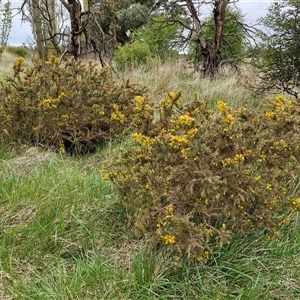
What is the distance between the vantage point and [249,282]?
1.77m

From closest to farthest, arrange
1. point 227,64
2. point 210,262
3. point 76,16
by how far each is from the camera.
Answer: point 210,262 < point 76,16 < point 227,64

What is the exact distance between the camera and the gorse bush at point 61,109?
332 centimetres

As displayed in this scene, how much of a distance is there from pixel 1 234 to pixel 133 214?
0.74 metres

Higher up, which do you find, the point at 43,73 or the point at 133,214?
the point at 43,73

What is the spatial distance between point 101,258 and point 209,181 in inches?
26.9

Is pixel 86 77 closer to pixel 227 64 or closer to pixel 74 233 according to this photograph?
pixel 74 233

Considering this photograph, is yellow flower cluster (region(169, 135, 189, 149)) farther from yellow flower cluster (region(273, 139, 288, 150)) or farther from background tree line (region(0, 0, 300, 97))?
background tree line (region(0, 0, 300, 97))

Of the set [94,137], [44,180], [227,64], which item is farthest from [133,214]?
[227,64]

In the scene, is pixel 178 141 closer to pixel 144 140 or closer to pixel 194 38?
pixel 144 140

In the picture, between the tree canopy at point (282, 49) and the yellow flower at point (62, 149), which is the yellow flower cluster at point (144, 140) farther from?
the tree canopy at point (282, 49)

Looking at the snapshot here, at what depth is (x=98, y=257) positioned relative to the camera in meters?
1.90

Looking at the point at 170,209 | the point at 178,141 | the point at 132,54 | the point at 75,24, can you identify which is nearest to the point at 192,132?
the point at 178,141

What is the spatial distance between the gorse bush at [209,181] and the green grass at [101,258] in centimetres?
10

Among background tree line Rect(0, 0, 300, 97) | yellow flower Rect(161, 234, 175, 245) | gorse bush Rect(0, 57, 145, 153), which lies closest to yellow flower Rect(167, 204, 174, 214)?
yellow flower Rect(161, 234, 175, 245)
